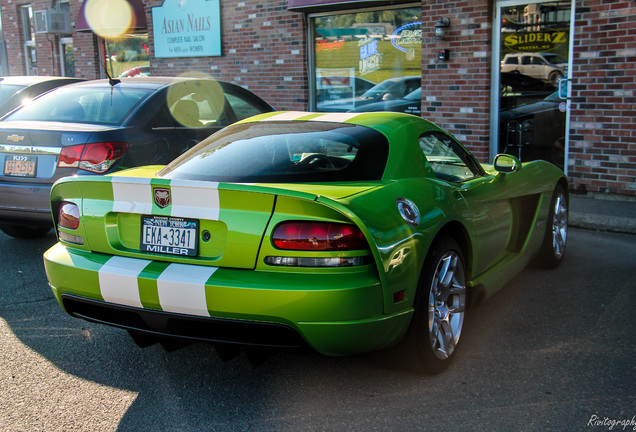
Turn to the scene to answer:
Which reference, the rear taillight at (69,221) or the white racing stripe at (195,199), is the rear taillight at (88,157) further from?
the white racing stripe at (195,199)

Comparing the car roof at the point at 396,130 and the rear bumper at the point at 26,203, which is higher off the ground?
the car roof at the point at 396,130

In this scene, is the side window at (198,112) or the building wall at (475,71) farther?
the building wall at (475,71)

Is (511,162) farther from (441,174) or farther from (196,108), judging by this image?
(196,108)

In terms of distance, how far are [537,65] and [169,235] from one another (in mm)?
6960

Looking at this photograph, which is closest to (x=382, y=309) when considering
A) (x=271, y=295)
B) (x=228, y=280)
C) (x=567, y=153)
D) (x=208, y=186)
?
(x=271, y=295)

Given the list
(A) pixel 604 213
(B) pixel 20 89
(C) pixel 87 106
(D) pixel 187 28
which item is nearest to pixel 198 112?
(C) pixel 87 106

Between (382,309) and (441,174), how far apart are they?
1303 millimetres

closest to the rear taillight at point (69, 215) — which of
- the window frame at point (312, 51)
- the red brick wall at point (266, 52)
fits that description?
the window frame at point (312, 51)

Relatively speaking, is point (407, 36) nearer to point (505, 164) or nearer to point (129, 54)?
point (505, 164)

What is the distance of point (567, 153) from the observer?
853cm

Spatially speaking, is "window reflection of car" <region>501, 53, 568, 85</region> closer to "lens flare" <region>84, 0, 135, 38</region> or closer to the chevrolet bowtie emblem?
the chevrolet bowtie emblem

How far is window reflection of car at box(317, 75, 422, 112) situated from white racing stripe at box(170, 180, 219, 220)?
778cm

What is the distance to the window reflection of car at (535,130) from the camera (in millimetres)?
8742

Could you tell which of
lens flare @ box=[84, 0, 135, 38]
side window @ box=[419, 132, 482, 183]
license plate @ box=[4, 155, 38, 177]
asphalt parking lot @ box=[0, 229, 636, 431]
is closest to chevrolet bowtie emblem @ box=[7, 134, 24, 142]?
license plate @ box=[4, 155, 38, 177]
